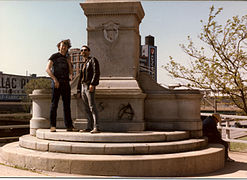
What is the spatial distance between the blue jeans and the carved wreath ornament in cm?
159

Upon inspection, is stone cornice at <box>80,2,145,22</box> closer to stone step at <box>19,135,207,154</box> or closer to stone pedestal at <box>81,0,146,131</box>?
stone pedestal at <box>81,0,146,131</box>

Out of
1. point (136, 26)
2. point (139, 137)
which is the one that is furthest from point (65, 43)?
point (139, 137)

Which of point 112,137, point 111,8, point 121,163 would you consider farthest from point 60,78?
point 121,163

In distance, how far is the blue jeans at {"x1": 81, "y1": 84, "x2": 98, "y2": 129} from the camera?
747 cm

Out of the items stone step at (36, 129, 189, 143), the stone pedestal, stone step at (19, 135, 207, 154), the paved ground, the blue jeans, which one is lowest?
the paved ground

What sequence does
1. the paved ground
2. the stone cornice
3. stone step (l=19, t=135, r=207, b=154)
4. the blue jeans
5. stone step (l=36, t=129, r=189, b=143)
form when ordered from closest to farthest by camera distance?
1. the paved ground
2. stone step (l=19, t=135, r=207, b=154)
3. stone step (l=36, t=129, r=189, b=143)
4. the blue jeans
5. the stone cornice

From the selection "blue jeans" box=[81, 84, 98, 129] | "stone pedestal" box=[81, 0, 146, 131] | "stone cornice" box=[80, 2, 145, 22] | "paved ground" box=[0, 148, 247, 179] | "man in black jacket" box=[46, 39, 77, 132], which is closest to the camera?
"paved ground" box=[0, 148, 247, 179]

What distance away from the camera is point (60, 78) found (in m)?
7.85

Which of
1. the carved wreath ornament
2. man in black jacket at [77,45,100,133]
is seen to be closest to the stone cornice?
the carved wreath ornament

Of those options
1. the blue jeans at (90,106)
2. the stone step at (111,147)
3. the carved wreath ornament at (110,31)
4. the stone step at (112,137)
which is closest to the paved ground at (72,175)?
the stone step at (111,147)

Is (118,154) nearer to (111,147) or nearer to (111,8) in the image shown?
(111,147)

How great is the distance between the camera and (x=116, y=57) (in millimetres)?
8609

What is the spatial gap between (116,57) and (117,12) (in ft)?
3.83

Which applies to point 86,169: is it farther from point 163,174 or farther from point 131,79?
point 131,79
